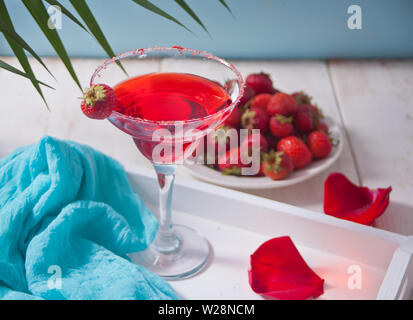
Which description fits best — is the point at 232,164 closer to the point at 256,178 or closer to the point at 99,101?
the point at 256,178

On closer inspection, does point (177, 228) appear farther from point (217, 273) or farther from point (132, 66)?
point (132, 66)

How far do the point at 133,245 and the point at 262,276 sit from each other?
0.68 ft

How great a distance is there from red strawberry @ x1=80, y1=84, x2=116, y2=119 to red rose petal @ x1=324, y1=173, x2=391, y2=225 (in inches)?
19.8

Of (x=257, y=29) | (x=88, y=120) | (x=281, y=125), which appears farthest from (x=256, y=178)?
(x=257, y=29)

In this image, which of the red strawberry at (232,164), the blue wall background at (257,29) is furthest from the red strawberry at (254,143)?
the blue wall background at (257,29)

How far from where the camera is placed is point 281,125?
1085mm

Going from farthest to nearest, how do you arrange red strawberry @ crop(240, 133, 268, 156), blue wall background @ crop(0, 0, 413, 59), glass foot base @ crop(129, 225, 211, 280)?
blue wall background @ crop(0, 0, 413, 59), red strawberry @ crop(240, 133, 268, 156), glass foot base @ crop(129, 225, 211, 280)

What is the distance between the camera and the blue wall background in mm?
1516

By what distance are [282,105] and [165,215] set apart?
16.2 inches

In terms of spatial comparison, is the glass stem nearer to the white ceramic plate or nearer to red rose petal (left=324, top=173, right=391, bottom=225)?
the white ceramic plate

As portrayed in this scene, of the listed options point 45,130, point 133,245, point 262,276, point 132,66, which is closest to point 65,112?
point 45,130

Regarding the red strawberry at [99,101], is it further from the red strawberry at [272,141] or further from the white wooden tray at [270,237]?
the red strawberry at [272,141]

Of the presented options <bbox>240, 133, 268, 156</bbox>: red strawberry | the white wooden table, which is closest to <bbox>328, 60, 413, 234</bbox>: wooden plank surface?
the white wooden table
